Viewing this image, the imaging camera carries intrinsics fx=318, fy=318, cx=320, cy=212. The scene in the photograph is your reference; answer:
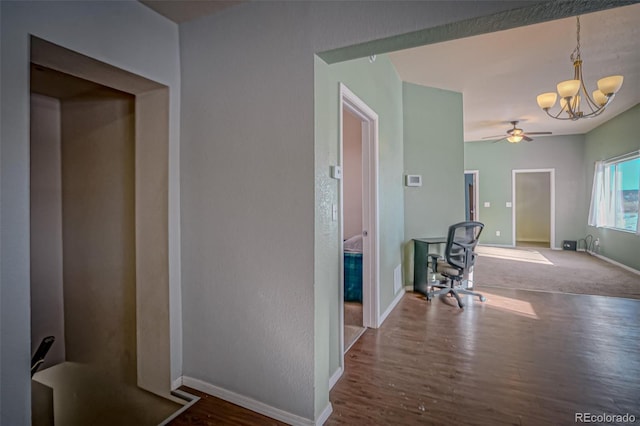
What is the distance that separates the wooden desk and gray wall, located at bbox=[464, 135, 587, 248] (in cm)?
466

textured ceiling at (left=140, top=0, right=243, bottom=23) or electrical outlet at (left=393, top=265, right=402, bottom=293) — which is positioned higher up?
textured ceiling at (left=140, top=0, right=243, bottom=23)

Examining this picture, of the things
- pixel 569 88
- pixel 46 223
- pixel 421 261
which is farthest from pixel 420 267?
pixel 46 223

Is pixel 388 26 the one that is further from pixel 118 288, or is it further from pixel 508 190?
pixel 508 190

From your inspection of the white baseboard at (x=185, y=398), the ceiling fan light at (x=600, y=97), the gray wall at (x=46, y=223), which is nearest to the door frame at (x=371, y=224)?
the white baseboard at (x=185, y=398)

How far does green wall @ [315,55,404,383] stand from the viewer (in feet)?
5.92

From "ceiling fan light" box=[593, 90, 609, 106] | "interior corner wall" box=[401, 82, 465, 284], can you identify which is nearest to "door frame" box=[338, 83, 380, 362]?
"interior corner wall" box=[401, 82, 465, 284]

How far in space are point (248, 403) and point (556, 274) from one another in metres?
5.34

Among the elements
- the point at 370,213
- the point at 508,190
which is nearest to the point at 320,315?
the point at 370,213

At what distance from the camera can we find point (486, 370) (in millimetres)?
2340

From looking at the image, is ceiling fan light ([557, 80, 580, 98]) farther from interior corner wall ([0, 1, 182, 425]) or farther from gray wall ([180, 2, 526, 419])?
interior corner wall ([0, 1, 182, 425])

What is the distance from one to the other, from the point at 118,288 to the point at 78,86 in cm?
173

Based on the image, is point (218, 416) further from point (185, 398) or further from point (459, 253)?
point (459, 253)

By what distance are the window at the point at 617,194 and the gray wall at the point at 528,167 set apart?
1.95ft

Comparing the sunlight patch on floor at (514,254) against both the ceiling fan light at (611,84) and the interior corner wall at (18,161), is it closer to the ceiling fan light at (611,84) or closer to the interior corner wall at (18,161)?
the ceiling fan light at (611,84)
